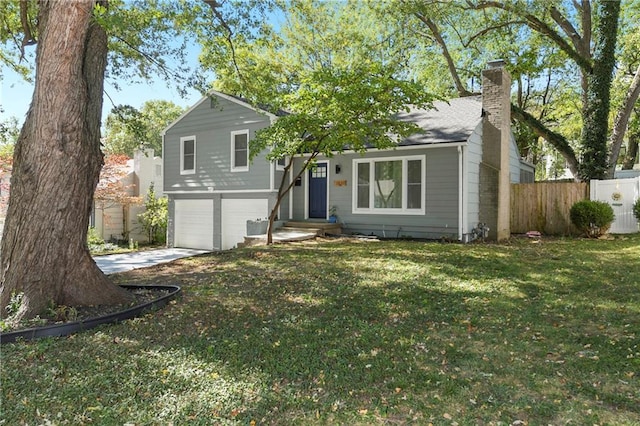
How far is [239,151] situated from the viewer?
1461 cm

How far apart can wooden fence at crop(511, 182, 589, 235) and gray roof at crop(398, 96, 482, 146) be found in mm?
3006

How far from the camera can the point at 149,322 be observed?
14.3 feet

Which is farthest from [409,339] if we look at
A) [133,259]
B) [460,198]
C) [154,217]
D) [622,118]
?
[154,217]

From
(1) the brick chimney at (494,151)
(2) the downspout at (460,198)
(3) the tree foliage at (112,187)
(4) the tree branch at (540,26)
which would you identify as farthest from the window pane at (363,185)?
(3) the tree foliage at (112,187)

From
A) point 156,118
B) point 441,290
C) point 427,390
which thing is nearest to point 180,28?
point 441,290

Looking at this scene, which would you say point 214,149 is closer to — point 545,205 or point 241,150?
point 241,150

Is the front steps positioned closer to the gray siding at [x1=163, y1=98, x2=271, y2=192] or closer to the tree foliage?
the gray siding at [x1=163, y1=98, x2=271, y2=192]

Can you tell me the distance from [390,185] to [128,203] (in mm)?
11755

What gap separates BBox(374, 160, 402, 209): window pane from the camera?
11914 millimetres

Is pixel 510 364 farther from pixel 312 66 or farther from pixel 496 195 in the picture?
pixel 312 66

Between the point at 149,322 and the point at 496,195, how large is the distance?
9907 mm

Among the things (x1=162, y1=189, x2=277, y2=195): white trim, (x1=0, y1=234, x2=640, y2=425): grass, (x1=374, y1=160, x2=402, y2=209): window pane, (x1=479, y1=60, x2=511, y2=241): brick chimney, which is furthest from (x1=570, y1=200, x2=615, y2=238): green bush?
(x1=162, y1=189, x2=277, y2=195): white trim

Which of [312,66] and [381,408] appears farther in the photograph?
[312,66]

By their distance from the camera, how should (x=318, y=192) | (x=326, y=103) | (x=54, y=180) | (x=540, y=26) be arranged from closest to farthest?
(x=54, y=180) < (x=326, y=103) < (x=318, y=192) < (x=540, y=26)
